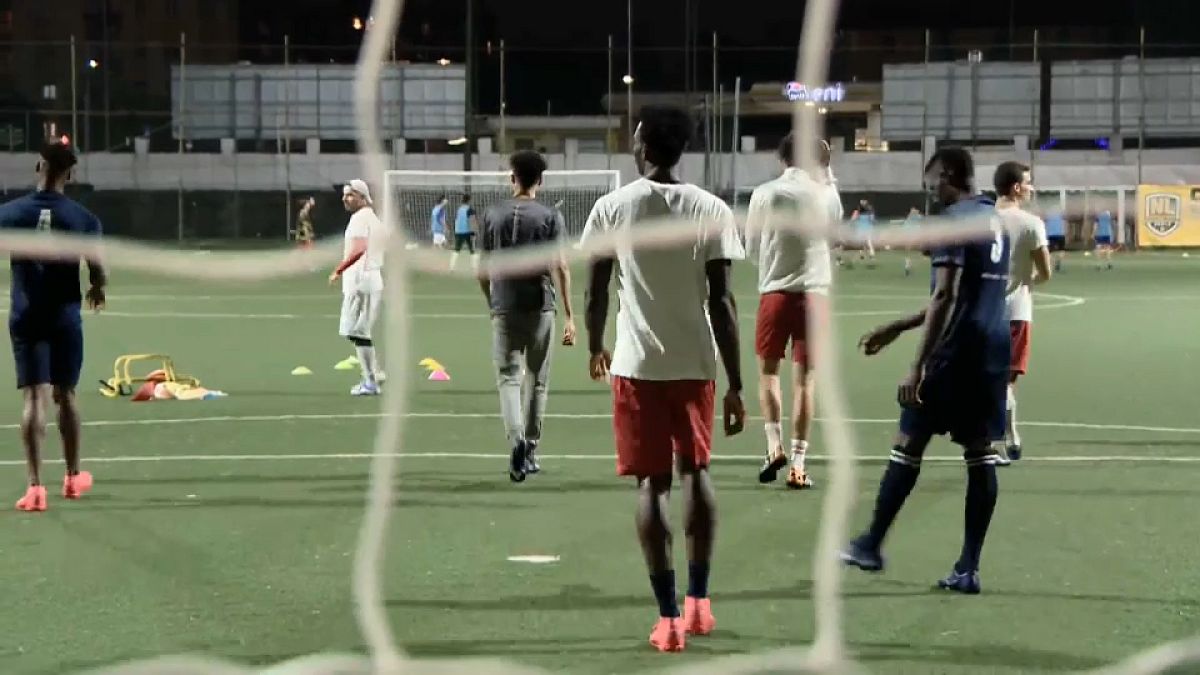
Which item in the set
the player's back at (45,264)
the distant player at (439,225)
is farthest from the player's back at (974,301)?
the distant player at (439,225)

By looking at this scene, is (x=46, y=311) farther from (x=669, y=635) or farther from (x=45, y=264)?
(x=669, y=635)

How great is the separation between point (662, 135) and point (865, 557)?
214cm

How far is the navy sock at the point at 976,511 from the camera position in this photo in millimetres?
6609

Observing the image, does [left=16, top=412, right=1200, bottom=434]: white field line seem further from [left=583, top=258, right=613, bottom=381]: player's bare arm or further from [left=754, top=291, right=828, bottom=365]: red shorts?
[left=583, top=258, right=613, bottom=381]: player's bare arm

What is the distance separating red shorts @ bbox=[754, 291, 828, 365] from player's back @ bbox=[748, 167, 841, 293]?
5 cm

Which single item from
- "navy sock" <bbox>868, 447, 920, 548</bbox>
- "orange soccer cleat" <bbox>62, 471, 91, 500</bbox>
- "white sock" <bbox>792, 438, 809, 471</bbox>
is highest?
"navy sock" <bbox>868, 447, 920, 548</bbox>

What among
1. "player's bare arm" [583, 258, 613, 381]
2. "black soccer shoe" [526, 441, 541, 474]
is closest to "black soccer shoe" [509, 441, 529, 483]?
"black soccer shoe" [526, 441, 541, 474]

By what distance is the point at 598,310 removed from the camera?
6117 millimetres

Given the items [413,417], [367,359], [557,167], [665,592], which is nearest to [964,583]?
[665,592]

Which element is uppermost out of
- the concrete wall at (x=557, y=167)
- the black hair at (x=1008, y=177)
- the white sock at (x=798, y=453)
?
the concrete wall at (x=557, y=167)

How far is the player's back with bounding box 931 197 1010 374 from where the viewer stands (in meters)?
6.72

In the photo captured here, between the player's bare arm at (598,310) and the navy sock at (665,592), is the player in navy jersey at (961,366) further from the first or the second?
the navy sock at (665,592)

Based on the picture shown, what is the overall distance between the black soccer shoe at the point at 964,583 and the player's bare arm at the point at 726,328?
1237mm

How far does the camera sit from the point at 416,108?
127 feet
